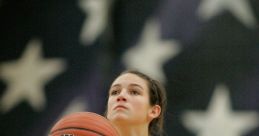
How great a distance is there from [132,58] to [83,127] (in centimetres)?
148

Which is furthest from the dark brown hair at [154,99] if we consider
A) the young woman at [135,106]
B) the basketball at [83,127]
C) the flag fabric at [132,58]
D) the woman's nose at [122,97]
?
the basketball at [83,127]

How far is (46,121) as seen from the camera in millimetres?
2533

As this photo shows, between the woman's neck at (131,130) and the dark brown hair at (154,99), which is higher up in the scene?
the dark brown hair at (154,99)

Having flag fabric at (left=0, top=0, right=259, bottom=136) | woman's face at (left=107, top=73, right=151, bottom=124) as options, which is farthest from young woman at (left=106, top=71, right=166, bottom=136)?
flag fabric at (left=0, top=0, right=259, bottom=136)

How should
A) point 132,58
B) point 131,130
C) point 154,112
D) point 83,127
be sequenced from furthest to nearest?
point 132,58 → point 154,112 → point 131,130 → point 83,127

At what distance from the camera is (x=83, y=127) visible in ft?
3.39

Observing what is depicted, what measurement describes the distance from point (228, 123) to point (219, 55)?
0.30 m

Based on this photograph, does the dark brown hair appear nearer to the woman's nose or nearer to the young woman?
the young woman

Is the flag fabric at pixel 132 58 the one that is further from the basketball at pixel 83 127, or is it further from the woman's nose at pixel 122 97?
the basketball at pixel 83 127

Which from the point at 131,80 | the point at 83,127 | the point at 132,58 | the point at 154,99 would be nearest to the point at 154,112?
the point at 154,99

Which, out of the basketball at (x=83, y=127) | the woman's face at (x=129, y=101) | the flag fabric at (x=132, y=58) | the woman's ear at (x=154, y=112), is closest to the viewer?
the basketball at (x=83, y=127)

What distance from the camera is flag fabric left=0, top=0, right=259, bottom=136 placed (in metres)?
2.32

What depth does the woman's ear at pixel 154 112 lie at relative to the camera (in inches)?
73.0

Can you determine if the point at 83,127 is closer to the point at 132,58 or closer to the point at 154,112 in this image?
the point at 154,112
